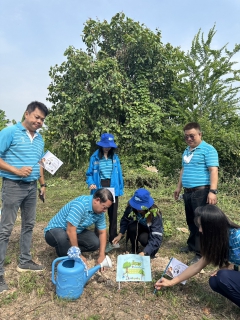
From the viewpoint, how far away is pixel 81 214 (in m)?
2.71

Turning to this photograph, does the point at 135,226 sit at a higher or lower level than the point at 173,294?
higher

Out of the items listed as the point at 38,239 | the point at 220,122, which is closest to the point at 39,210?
the point at 38,239

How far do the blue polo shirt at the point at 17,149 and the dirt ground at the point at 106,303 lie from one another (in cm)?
109

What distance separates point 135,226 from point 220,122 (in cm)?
600

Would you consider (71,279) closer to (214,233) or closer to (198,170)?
(214,233)

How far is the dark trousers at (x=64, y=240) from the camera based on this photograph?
9.33 ft

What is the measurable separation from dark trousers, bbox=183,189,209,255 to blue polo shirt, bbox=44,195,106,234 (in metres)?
1.12

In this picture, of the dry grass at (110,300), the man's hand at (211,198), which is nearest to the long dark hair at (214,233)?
the dry grass at (110,300)

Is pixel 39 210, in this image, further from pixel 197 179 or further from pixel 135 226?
pixel 197 179

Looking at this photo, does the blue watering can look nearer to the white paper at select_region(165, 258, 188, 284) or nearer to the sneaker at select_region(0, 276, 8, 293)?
the sneaker at select_region(0, 276, 8, 293)

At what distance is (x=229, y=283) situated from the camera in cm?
216

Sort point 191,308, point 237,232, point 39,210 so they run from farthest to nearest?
point 39,210 → point 191,308 → point 237,232

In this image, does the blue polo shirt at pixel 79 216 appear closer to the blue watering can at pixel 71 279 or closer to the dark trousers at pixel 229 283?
the blue watering can at pixel 71 279

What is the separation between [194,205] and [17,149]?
2116 mm
